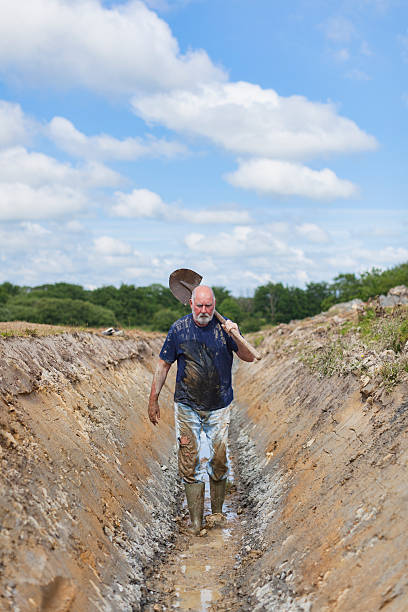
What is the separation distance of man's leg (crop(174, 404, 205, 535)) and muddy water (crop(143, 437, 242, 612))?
30cm

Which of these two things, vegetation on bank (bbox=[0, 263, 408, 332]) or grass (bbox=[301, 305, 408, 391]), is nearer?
grass (bbox=[301, 305, 408, 391])

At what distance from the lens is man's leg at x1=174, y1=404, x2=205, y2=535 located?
25.9 ft

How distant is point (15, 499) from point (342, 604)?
3013 millimetres

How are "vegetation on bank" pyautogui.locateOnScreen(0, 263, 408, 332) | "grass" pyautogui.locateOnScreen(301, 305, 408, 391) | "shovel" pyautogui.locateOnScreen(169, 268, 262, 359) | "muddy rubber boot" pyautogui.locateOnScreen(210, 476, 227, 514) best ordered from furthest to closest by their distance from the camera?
1. "vegetation on bank" pyautogui.locateOnScreen(0, 263, 408, 332)
2. "shovel" pyautogui.locateOnScreen(169, 268, 262, 359)
3. "muddy rubber boot" pyautogui.locateOnScreen(210, 476, 227, 514)
4. "grass" pyautogui.locateOnScreen(301, 305, 408, 391)

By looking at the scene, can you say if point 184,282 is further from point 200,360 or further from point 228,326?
point 200,360

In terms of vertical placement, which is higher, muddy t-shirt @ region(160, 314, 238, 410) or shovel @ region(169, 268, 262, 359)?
shovel @ region(169, 268, 262, 359)

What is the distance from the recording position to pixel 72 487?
6.23m

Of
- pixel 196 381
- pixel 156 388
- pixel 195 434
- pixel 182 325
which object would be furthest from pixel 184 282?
pixel 195 434

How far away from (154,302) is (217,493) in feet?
275

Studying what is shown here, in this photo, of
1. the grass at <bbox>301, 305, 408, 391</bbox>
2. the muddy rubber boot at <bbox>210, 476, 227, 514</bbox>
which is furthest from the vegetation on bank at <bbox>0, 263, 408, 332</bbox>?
the muddy rubber boot at <bbox>210, 476, 227, 514</bbox>

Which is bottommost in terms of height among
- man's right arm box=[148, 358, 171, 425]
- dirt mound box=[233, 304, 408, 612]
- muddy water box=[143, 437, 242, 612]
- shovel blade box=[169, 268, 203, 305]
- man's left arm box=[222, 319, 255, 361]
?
muddy water box=[143, 437, 242, 612]

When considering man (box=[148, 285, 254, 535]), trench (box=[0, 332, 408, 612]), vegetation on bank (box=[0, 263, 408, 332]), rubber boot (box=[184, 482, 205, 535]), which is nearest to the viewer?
trench (box=[0, 332, 408, 612])

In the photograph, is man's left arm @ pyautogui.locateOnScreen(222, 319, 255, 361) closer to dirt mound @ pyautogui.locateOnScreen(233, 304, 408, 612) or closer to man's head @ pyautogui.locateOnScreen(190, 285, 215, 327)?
man's head @ pyautogui.locateOnScreen(190, 285, 215, 327)

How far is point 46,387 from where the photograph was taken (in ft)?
26.3
